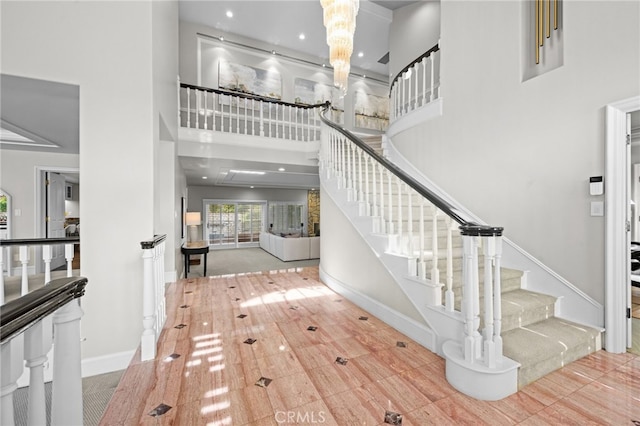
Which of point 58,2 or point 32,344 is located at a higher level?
point 58,2

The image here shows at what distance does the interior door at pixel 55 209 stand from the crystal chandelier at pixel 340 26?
6.48 m

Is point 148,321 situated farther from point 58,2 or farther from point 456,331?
point 58,2

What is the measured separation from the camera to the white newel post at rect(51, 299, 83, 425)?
97cm

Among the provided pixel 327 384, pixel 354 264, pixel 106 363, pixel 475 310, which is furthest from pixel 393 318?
pixel 106 363

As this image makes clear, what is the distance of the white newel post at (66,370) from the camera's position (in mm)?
968

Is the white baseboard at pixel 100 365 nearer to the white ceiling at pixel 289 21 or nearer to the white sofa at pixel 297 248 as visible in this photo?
the white sofa at pixel 297 248

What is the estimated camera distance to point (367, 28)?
691 centimetres

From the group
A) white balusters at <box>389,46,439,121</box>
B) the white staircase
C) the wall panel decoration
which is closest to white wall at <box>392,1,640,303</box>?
the white staircase

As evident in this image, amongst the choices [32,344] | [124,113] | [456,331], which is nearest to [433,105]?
[456,331]

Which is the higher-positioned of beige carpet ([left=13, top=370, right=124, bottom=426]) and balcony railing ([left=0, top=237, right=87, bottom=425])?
balcony railing ([left=0, top=237, right=87, bottom=425])

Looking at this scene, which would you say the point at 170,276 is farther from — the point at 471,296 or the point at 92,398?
the point at 471,296

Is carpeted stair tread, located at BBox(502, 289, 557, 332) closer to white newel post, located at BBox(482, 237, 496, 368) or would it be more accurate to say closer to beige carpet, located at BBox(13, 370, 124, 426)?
white newel post, located at BBox(482, 237, 496, 368)

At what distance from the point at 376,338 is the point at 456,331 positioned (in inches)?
29.9

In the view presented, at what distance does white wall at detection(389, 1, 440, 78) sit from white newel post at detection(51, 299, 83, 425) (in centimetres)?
661
